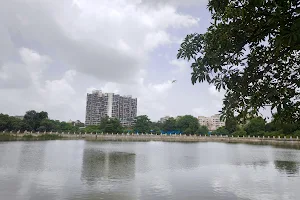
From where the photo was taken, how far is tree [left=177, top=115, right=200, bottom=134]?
99062mm

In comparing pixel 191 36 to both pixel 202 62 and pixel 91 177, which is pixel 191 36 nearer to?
pixel 202 62

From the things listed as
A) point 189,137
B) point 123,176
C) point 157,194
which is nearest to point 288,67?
point 157,194

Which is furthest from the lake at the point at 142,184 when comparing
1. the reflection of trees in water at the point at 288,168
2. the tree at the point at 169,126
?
the tree at the point at 169,126

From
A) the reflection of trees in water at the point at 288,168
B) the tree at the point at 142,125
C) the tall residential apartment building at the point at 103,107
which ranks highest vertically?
the tall residential apartment building at the point at 103,107

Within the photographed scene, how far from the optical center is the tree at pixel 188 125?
99062mm

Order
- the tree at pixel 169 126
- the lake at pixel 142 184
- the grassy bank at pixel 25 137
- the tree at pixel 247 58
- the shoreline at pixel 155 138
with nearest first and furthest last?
the tree at pixel 247 58
the lake at pixel 142 184
the grassy bank at pixel 25 137
the shoreline at pixel 155 138
the tree at pixel 169 126

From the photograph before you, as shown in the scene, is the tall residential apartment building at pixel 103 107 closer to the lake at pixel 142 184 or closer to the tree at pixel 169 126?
the tree at pixel 169 126

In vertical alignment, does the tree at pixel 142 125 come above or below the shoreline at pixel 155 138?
above

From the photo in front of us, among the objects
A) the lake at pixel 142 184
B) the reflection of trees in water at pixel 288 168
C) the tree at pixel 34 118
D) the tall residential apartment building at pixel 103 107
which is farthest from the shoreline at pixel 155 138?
the tall residential apartment building at pixel 103 107

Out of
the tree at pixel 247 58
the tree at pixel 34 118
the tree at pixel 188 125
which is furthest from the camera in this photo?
the tree at pixel 188 125

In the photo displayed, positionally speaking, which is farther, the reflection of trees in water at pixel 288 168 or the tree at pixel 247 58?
the reflection of trees in water at pixel 288 168

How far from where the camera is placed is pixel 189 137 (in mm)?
85812

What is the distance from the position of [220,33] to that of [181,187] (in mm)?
8405

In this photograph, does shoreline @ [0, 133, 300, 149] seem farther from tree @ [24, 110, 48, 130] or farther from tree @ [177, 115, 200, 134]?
tree @ [177, 115, 200, 134]
